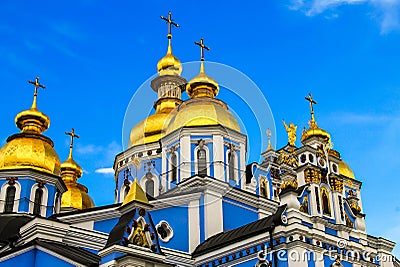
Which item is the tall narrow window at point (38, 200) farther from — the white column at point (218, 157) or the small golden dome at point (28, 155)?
the white column at point (218, 157)

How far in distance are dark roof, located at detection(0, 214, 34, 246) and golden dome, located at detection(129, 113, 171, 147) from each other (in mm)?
7088

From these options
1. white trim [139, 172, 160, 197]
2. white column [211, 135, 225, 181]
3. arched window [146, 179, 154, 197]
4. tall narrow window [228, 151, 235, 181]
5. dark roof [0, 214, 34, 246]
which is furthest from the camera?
arched window [146, 179, 154, 197]

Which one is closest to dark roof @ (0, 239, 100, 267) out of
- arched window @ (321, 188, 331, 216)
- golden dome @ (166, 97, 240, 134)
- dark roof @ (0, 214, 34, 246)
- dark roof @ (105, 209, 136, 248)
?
dark roof @ (105, 209, 136, 248)

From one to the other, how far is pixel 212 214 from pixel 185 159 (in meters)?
2.65

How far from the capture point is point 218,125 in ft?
75.2

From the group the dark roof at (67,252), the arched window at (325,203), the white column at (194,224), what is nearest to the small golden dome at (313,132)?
the arched window at (325,203)

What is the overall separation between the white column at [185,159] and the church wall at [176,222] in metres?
1.94

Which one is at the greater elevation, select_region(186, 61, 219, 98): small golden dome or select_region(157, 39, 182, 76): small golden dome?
select_region(157, 39, 182, 76): small golden dome

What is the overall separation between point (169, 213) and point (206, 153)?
3.16m

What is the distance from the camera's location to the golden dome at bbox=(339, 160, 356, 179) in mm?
30158

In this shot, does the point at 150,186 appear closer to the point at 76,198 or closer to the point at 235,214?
the point at 235,214

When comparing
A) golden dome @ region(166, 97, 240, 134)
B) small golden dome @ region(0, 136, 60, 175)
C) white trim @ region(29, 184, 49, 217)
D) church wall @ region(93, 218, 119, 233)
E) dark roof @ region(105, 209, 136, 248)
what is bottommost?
dark roof @ region(105, 209, 136, 248)

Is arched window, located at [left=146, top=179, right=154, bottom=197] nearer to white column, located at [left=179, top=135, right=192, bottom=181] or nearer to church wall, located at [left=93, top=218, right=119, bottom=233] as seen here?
white column, located at [left=179, top=135, right=192, bottom=181]

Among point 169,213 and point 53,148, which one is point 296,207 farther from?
point 53,148
